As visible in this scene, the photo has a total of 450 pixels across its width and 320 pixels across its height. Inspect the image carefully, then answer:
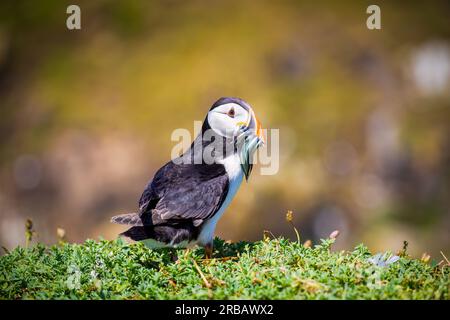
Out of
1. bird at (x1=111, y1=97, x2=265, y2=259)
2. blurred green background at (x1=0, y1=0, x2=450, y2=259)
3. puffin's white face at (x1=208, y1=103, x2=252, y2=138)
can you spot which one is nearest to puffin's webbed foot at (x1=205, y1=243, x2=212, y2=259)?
bird at (x1=111, y1=97, x2=265, y2=259)

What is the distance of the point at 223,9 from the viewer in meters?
15.4

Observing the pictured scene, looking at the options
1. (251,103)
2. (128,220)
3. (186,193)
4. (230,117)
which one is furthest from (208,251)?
(251,103)

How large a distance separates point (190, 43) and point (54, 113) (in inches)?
131

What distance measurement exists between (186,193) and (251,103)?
25.4ft

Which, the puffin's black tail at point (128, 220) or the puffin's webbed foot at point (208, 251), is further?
the puffin's webbed foot at point (208, 251)

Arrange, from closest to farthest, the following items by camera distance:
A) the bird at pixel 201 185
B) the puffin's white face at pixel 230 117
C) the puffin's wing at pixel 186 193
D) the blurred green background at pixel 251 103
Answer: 1. the bird at pixel 201 185
2. the puffin's wing at pixel 186 193
3. the puffin's white face at pixel 230 117
4. the blurred green background at pixel 251 103

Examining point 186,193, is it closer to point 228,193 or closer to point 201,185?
point 201,185

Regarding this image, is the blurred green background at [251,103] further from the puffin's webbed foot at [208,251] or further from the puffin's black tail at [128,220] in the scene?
the puffin's black tail at [128,220]

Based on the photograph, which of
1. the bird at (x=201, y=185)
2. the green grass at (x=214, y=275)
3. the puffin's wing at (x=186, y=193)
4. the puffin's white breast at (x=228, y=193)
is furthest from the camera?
the puffin's white breast at (x=228, y=193)

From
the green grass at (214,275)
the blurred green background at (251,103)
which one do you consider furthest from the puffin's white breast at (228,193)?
the blurred green background at (251,103)

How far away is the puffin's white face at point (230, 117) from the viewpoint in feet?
19.9

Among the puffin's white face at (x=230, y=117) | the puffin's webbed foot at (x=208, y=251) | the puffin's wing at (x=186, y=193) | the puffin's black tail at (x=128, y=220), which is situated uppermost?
the puffin's white face at (x=230, y=117)

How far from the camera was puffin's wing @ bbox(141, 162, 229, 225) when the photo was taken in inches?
216

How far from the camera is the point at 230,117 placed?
6090 millimetres
